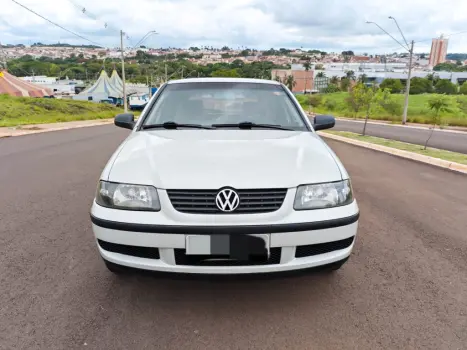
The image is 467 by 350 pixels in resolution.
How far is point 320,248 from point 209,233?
0.74 m

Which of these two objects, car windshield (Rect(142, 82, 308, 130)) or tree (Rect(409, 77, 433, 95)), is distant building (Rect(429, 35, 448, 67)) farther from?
car windshield (Rect(142, 82, 308, 130))

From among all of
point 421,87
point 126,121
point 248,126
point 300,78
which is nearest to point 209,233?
point 248,126

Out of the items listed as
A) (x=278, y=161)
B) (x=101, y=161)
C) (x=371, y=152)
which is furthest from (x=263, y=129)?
(x=371, y=152)

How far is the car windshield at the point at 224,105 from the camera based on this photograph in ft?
11.5

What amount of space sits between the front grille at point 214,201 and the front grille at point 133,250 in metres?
0.32

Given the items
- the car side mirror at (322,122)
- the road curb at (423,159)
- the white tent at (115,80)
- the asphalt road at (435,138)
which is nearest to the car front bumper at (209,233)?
the car side mirror at (322,122)

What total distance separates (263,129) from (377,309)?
1707mm

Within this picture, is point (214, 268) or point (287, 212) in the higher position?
point (287, 212)

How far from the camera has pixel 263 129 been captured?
3.34m

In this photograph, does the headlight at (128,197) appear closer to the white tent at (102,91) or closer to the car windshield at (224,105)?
the car windshield at (224,105)

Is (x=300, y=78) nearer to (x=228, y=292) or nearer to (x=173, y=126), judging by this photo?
(x=173, y=126)

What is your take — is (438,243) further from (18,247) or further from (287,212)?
(18,247)

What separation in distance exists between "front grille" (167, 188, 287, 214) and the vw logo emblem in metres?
0.02

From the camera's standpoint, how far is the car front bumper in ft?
7.23
